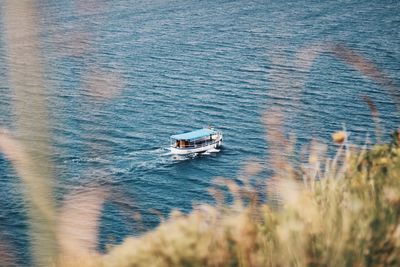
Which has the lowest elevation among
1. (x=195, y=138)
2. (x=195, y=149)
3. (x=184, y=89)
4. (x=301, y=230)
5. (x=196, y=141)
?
(x=195, y=149)

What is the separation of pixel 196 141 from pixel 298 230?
71.1 metres

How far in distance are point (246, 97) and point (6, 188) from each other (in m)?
34.0

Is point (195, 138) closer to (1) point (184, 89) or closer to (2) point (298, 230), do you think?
(1) point (184, 89)

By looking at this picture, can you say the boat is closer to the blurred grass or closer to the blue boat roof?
the blue boat roof

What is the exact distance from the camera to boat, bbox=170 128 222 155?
240ft

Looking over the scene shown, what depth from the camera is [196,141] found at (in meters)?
75.2

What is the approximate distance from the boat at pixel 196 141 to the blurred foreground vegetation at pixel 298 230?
2646 inches

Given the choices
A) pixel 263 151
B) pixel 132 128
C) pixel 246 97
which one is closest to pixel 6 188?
pixel 132 128

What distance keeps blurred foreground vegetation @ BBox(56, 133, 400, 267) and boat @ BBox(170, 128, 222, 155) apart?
67.2 meters

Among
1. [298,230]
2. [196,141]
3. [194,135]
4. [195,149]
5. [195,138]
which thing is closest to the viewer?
[298,230]

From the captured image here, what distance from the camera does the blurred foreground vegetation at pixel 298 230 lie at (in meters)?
4.01

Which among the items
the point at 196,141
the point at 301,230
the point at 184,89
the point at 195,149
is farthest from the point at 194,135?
the point at 301,230

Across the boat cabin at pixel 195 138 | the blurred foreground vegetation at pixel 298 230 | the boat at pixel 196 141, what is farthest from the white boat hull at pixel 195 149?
the blurred foreground vegetation at pixel 298 230

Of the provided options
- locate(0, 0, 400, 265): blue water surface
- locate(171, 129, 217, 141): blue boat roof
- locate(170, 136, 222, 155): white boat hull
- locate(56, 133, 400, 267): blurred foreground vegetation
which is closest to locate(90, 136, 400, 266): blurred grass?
locate(56, 133, 400, 267): blurred foreground vegetation
